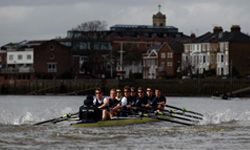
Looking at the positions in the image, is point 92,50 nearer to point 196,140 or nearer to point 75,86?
point 75,86

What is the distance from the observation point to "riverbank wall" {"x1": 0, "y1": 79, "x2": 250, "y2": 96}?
4904 inches

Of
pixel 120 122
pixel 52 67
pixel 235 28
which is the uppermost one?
pixel 235 28

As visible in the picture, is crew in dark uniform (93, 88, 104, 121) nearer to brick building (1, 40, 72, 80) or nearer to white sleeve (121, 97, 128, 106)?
white sleeve (121, 97, 128, 106)

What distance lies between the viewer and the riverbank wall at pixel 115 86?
124562mm

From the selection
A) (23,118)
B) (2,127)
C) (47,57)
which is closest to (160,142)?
(2,127)

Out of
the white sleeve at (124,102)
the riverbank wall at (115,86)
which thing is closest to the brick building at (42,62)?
the riverbank wall at (115,86)

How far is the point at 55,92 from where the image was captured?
453 ft

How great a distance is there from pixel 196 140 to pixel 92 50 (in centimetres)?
13008

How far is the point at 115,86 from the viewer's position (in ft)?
435

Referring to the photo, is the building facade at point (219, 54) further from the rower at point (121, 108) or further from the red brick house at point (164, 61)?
the rower at point (121, 108)

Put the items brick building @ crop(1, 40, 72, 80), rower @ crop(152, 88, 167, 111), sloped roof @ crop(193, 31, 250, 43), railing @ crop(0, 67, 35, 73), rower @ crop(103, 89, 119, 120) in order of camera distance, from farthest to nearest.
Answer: railing @ crop(0, 67, 35, 73) → brick building @ crop(1, 40, 72, 80) → sloped roof @ crop(193, 31, 250, 43) → rower @ crop(152, 88, 167, 111) → rower @ crop(103, 89, 119, 120)

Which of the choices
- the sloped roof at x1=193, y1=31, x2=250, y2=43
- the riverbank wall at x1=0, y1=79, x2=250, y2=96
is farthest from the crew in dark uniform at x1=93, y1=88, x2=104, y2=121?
the sloped roof at x1=193, y1=31, x2=250, y2=43

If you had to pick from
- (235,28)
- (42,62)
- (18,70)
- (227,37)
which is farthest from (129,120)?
(42,62)

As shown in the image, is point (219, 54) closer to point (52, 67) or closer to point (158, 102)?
point (52, 67)
